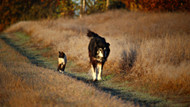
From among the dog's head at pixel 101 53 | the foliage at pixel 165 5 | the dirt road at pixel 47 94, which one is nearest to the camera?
the dirt road at pixel 47 94

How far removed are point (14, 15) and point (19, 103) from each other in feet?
149

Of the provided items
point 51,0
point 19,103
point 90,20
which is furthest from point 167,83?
point 51,0

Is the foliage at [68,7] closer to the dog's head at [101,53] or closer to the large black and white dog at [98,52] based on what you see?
the large black and white dog at [98,52]

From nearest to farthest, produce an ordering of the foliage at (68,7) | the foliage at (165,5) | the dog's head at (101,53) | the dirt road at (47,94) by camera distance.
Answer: the dirt road at (47,94)
the dog's head at (101,53)
the foliage at (165,5)
the foliage at (68,7)

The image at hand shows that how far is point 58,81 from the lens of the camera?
6578mm

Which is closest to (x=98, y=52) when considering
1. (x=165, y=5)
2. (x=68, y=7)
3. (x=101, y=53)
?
(x=101, y=53)

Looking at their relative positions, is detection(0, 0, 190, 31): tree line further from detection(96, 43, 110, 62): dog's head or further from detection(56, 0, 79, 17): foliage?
detection(96, 43, 110, 62): dog's head

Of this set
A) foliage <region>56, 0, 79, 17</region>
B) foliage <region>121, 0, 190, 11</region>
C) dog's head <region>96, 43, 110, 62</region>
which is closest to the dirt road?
dog's head <region>96, 43, 110, 62</region>

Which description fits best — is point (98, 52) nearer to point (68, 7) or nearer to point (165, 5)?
point (165, 5)

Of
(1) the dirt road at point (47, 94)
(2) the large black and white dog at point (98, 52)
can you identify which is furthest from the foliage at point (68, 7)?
(1) the dirt road at point (47, 94)

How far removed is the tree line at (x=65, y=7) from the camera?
23.5 metres

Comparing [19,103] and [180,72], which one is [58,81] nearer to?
[19,103]

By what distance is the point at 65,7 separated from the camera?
128 feet

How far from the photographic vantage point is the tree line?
23.5 m
